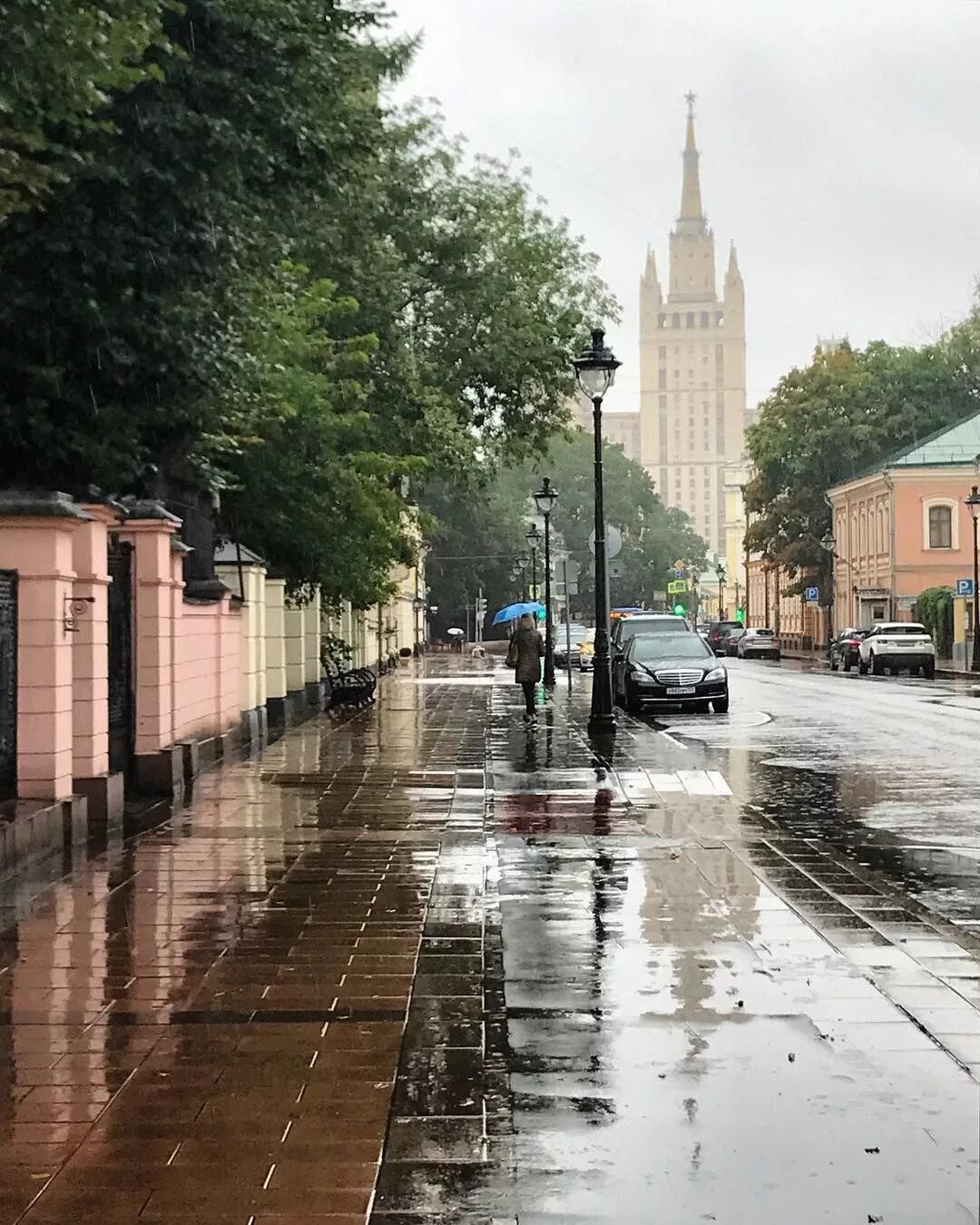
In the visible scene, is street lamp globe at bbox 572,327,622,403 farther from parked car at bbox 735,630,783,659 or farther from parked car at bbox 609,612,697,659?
parked car at bbox 735,630,783,659

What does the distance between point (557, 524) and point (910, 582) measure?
71220 millimetres

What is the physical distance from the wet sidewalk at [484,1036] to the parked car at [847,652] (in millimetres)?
46954

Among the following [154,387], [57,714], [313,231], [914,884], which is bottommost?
[914,884]

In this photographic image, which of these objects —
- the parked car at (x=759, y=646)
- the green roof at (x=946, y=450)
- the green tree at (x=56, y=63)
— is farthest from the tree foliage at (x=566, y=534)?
the green tree at (x=56, y=63)

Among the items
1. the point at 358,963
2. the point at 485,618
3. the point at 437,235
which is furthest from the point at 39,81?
the point at 485,618

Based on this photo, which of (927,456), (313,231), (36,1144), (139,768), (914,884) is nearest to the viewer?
(36,1144)

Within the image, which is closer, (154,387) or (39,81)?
(39,81)

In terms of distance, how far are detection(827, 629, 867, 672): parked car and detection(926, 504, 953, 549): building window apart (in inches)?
523

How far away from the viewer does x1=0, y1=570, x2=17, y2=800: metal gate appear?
12078 millimetres

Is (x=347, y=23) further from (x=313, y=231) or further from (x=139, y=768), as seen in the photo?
(x=139, y=768)

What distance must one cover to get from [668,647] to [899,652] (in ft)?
77.0

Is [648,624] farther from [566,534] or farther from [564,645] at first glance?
[566,534]

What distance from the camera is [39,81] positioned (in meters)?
12.3

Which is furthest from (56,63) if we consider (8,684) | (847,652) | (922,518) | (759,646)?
(759,646)
